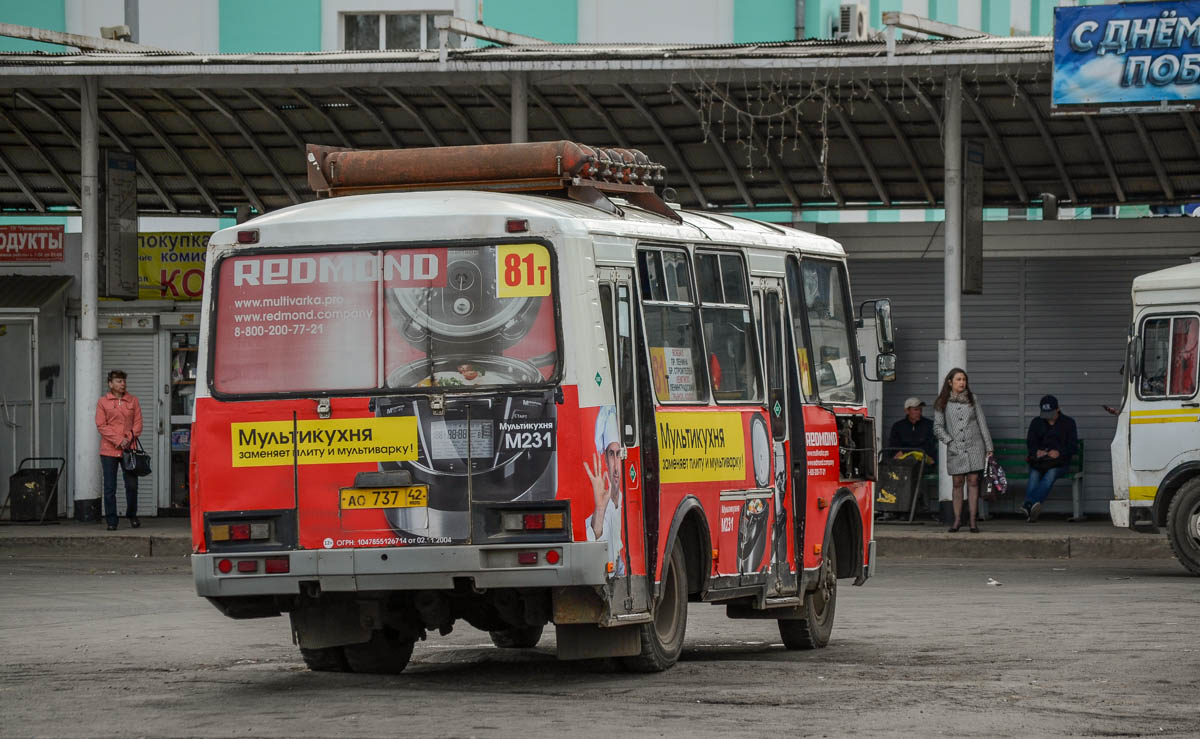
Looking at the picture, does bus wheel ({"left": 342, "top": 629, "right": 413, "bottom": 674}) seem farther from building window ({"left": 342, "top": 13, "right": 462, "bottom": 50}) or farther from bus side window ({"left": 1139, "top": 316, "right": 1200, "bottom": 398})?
building window ({"left": 342, "top": 13, "right": 462, "bottom": 50})

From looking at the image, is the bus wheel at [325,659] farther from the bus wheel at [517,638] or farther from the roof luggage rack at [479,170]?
the roof luggage rack at [479,170]

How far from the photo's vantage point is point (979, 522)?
24391 millimetres

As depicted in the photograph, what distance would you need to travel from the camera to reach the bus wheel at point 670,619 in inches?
444

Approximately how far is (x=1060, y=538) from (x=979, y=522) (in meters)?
2.80

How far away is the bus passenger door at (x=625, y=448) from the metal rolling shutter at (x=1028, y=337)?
49.8 ft

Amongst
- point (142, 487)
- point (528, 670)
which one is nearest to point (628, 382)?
point (528, 670)

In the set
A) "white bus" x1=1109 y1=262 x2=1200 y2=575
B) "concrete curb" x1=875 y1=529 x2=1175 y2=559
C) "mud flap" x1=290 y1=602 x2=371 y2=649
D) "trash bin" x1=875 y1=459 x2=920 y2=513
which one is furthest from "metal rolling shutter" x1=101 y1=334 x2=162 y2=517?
"mud flap" x1=290 y1=602 x2=371 y2=649

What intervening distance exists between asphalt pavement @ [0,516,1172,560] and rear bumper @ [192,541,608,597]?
1194 cm

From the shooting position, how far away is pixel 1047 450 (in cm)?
2450

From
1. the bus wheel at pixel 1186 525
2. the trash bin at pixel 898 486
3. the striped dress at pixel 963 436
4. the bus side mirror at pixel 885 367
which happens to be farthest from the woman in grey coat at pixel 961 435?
the bus side mirror at pixel 885 367

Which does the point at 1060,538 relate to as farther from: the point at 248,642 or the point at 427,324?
the point at 427,324

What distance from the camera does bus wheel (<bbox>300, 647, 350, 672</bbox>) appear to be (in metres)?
11.5

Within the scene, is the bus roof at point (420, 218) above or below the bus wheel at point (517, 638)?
above

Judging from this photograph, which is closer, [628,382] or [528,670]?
[628,382]
